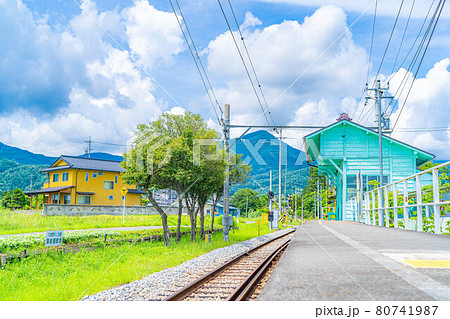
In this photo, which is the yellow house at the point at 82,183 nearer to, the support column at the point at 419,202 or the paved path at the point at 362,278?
the support column at the point at 419,202

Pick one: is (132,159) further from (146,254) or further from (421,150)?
(421,150)

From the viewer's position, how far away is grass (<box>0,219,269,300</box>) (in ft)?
27.3

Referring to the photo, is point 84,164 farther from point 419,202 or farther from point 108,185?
point 419,202

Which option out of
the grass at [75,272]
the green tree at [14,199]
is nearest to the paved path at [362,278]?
the grass at [75,272]

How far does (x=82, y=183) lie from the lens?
141 ft

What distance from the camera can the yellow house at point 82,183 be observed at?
4247 cm

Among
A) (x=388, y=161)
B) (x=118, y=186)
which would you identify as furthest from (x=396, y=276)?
(x=118, y=186)

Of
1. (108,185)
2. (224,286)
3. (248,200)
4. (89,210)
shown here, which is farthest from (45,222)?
(248,200)

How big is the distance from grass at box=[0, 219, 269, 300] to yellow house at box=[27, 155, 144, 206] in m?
27.8

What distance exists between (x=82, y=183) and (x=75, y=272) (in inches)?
1331

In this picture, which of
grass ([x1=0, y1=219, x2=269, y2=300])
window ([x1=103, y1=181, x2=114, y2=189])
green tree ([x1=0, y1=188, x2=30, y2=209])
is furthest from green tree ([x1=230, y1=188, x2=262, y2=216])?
grass ([x1=0, y1=219, x2=269, y2=300])

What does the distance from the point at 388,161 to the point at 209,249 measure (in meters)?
23.2
